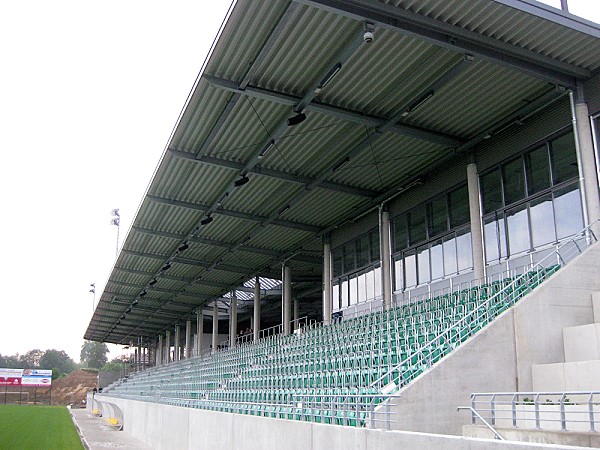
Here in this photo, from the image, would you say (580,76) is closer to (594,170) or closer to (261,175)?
(594,170)

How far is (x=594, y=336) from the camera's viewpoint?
11.0 metres

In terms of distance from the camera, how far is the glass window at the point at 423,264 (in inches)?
804

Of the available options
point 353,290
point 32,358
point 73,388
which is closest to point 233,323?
point 353,290

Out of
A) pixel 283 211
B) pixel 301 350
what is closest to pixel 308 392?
pixel 301 350

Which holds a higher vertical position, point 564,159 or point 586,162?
point 564,159

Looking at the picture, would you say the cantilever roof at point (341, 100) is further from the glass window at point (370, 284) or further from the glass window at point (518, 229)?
the glass window at point (370, 284)

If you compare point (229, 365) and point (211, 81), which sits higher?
point (211, 81)

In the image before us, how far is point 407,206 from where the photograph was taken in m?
21.8

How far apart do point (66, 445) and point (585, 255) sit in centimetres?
2086

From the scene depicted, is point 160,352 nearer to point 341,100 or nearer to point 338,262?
point 338,262

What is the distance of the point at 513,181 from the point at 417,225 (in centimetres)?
458

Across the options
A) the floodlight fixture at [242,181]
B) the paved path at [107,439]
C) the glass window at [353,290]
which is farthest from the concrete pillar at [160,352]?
the floodlight fixture at [242,181]

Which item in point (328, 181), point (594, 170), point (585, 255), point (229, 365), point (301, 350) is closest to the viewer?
point (585, 255)

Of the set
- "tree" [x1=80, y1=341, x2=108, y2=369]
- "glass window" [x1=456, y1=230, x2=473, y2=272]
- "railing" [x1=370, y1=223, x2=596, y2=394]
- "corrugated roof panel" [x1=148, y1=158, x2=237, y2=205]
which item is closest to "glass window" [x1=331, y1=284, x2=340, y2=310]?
"corrugated roof panel" [x1=148, y1=158, x2=237, y2=205]
